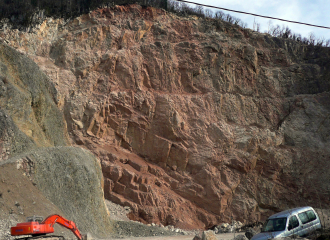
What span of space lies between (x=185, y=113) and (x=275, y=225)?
1742 cm

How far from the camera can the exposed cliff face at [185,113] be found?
26.0 meters

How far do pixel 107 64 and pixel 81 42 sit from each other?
2916 mm

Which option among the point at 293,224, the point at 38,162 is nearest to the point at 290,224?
the point at 293,224

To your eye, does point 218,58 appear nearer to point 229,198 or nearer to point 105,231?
point 229,198

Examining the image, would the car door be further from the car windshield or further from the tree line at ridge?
the tree line at ridge

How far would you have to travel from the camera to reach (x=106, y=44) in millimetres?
29875

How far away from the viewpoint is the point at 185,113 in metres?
28.8

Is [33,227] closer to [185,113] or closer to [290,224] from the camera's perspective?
[290,224]

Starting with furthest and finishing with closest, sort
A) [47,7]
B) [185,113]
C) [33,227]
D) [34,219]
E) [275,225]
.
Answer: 1. [47,7]
2. [185,113]
3. [275,225]
4. [34,219]
5. [33,227]

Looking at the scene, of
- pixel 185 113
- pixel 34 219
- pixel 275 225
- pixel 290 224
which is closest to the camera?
pixel 34 219

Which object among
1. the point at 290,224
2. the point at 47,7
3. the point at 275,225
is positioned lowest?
the point at 275,225

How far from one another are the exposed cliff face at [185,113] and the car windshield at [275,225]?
1273 cm

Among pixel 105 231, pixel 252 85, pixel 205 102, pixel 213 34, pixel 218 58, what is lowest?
pixel 105 231

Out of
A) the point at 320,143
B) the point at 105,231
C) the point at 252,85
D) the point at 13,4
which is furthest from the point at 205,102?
the point at 13,4
